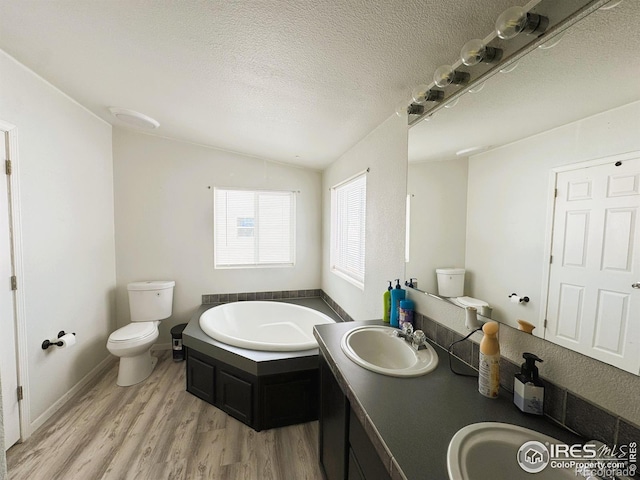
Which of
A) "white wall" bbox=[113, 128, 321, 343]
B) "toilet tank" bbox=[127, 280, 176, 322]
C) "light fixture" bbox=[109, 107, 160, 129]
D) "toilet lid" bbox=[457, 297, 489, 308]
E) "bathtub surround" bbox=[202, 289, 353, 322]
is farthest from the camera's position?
"bathtub surround" bbox=[202, 289, 353, 322]

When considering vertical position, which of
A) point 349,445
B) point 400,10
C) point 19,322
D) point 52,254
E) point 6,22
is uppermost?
point 6,22

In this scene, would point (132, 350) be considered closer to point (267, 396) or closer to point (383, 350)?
point (267, 396)

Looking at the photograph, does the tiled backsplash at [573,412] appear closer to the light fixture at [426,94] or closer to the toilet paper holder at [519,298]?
the toilet paper holder at [519,298]

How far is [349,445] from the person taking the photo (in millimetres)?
1137

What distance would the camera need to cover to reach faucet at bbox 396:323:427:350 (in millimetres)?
1333

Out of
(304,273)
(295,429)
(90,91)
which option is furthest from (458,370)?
(90,91)

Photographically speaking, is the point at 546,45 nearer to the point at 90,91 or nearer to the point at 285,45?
the point at 285,45

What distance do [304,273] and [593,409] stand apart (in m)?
3.01

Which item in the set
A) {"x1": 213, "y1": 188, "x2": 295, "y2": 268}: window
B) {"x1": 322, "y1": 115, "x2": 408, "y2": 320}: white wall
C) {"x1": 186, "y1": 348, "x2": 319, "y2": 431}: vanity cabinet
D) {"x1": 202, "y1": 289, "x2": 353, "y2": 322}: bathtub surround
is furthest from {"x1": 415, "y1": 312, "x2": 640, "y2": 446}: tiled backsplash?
{"x1": 213, "y1": 188, "x2": 295, "y2": 268}: window

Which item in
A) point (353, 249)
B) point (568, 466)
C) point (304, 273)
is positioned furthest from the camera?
point (304, 273)

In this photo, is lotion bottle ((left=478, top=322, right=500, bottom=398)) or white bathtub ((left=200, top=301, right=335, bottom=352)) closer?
lotion bottle ((left=478, top=322, right=500, bottom=398))

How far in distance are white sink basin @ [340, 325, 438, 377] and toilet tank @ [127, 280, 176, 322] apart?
2.37 m

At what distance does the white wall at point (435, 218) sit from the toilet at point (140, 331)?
8.29ft

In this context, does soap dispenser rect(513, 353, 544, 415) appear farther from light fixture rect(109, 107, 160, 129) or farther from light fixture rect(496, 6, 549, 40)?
light fixture rect(109, 107, 160, 129)
